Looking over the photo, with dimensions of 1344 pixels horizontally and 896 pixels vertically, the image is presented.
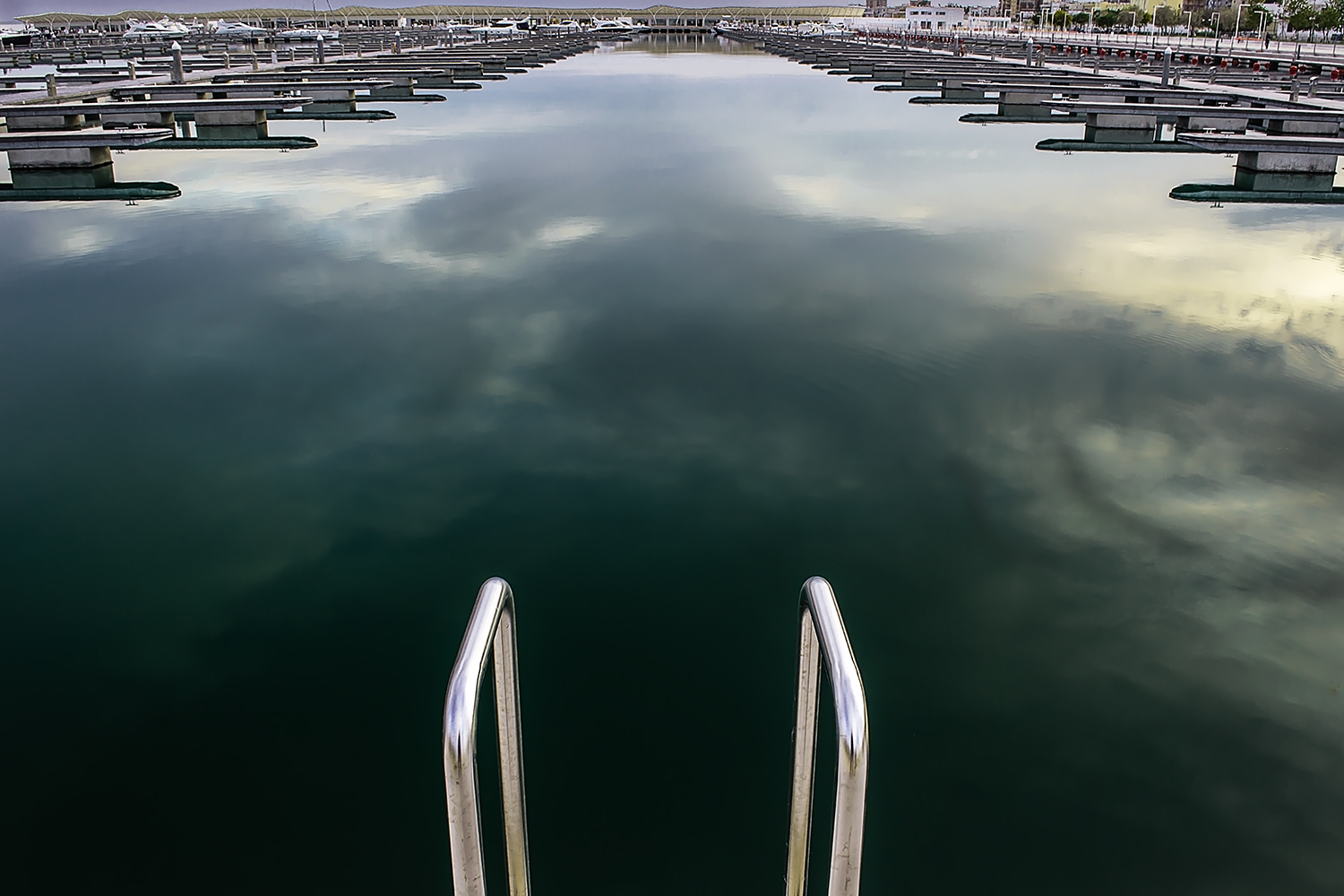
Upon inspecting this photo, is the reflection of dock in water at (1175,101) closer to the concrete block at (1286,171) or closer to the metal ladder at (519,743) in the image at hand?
the concrete block at (1286,171)

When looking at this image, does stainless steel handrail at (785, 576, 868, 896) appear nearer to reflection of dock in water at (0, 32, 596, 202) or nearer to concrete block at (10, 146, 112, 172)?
reflection of dock in water at (0, 32, 596, 202)

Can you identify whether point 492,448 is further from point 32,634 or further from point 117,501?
point 32,634

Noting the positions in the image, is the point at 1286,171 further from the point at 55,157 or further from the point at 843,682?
the point at 55,157

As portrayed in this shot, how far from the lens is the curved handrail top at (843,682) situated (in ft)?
4.90

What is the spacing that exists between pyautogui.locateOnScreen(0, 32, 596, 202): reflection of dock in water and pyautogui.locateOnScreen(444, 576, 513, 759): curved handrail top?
34.2ft

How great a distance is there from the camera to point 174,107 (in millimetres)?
15609

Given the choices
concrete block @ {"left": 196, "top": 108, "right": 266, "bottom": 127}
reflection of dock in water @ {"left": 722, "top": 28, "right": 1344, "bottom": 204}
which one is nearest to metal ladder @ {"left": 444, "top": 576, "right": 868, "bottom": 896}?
reflection of dock in water @ {"left": 722, "top": 28, "right": 1344, "bottom": 204}

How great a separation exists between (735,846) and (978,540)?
1.76m

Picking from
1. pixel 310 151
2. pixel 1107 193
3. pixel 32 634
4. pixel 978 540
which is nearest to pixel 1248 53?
pixel 1107 193

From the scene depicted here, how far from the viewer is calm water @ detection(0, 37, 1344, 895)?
270cm

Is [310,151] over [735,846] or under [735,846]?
over

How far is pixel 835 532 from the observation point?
159 inches

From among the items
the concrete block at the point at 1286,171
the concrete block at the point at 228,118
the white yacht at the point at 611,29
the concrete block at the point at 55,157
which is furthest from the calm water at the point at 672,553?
the white yacht at the point at 611,29

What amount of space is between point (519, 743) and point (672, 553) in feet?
6.38
